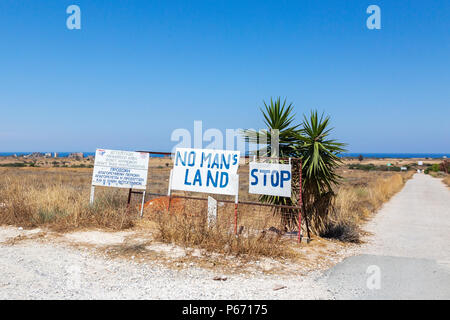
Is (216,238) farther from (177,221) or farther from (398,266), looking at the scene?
(398,266)

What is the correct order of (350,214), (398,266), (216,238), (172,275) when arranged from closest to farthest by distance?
(172,275) < (398,266) < (216,238) < (350,214)

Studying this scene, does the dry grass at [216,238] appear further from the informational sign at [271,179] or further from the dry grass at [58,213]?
the dry grass at [58,213]

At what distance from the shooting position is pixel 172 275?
18.0 ft

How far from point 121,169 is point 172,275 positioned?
17.5 feet

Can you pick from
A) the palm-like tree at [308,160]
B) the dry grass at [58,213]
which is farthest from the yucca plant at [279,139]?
the dry grass at [58,213]

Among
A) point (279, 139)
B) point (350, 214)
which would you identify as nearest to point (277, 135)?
point (279, 139)

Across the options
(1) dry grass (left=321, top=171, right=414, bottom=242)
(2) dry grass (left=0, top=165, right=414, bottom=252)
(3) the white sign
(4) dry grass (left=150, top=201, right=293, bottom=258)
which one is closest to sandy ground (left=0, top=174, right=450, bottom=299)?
(4) dry grass (left=150, top=201, right=293, bottom=258)

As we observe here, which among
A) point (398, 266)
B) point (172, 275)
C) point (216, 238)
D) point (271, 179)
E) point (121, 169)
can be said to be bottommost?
A: point (398, 266)

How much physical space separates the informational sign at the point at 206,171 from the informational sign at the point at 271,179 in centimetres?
46

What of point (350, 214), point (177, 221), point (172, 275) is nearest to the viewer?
point (172, 275)

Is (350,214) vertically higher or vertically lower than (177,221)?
lower

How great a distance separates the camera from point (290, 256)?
6730 mm

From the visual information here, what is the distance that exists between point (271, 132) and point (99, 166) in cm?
538
